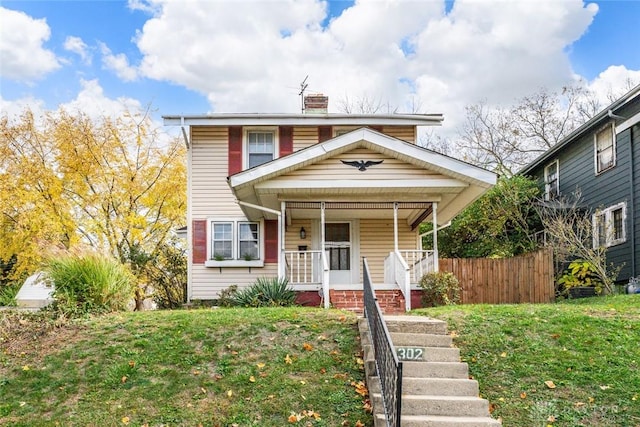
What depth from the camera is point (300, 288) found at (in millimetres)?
13328

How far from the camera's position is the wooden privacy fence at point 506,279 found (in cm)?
1423

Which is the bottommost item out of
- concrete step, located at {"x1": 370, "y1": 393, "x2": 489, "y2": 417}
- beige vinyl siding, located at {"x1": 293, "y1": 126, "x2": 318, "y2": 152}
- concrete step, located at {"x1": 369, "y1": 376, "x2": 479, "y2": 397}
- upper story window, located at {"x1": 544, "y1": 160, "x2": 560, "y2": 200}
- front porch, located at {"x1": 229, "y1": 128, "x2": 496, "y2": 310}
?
concrete step, located at {"x1": 370, "y1": 393, "x2": 489, "y2": 417}

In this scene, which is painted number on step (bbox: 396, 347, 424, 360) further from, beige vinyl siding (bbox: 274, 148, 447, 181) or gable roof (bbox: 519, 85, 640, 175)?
gable roof (bbox: 519, 85, 640, 175)

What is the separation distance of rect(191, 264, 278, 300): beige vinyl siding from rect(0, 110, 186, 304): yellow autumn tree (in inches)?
135

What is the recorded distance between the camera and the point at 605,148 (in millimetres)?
17891

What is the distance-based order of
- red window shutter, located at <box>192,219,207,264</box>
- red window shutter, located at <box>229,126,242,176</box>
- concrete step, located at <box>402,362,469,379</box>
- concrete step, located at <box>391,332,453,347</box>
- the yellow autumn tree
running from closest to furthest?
concrete step, located at <box>402,362,469,379</box> < concrete step, located at <box>391,332,453,347</box> < red window shutter, located at <box>192,219,207,264</box> < red window shutter, located at <box>229,126,242,176</box> < the yellow autumn tree

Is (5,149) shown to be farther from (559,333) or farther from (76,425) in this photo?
(559,333)

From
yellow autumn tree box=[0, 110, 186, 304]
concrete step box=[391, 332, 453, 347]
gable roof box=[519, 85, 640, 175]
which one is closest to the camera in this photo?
concrete step box=[391, 332, 453, 347]

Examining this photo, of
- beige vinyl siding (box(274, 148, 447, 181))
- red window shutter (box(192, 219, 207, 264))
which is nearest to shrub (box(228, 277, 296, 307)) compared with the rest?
beige vinyl siding (box(274, 148, 447, 181))

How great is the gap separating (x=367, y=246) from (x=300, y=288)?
3.52m

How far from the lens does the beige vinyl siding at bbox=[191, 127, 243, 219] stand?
1666cm

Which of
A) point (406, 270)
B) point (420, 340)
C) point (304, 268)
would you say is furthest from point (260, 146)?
point (420, 340)

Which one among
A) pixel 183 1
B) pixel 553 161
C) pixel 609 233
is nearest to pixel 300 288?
pixel 183 1

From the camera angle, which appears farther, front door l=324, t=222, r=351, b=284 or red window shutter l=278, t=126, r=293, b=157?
red window shutter l=278, t=126, r=293, b=157
